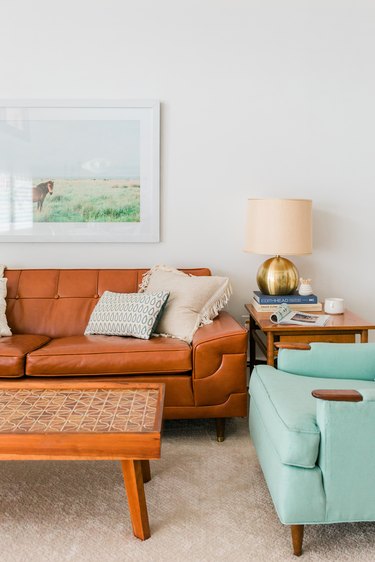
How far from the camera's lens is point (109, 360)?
9.02ft

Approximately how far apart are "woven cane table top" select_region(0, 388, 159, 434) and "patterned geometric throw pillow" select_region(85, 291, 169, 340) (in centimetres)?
67

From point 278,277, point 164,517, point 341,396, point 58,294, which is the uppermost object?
point 278,277

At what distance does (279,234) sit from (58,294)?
4.30 ft

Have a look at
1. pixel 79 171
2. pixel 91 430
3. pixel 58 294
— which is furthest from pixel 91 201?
pixel 91 430

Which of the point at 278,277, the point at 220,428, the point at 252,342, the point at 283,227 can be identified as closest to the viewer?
the point at 220,428

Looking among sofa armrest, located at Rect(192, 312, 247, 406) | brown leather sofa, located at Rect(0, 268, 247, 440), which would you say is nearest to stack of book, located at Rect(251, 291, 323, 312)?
brown leather sofa, located at Rect(0, 268, 247, 440)

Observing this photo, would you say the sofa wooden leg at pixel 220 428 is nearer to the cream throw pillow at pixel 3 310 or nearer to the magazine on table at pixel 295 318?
the magazine on table at pixel 295 318

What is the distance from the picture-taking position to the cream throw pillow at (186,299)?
3.01 m

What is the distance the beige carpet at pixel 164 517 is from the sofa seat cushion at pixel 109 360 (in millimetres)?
414

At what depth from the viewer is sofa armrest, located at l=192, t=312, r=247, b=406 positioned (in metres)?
2.76

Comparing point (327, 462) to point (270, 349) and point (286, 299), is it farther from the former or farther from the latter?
point (286, 299)

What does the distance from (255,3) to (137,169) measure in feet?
4.07

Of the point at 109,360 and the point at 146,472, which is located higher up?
the point at 109,360

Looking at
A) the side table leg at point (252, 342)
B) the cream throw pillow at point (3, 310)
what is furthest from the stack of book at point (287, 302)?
the cream throw pillow at point (3, 310)
